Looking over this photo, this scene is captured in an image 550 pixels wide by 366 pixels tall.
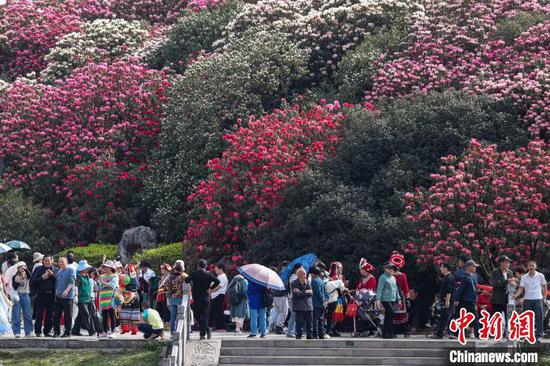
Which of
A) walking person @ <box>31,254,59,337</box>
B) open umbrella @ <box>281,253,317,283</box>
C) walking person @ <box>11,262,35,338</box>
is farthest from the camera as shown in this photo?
open umbrella @ <box>281,253,317,283</box>

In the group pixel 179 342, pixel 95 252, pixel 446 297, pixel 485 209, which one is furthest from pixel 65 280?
pixel 95 252

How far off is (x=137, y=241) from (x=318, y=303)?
1333 cm

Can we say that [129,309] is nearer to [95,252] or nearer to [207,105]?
[95,252]

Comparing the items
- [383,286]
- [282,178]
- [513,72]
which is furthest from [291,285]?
[513,72]

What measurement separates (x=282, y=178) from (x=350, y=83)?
7.40m

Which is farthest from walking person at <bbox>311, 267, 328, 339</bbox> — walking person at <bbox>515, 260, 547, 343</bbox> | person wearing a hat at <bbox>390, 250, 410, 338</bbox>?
walking person at <bbox>515, 260, 547, 343</bbox>

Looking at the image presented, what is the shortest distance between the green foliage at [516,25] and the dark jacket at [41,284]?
17672 mm

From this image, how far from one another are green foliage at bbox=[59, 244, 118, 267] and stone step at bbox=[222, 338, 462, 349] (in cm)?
1284

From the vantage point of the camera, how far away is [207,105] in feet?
137

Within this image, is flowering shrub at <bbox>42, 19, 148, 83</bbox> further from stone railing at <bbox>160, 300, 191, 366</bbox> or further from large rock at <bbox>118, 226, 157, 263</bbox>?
stone railing at <bbox>160, 300, 191, 366</bbox>

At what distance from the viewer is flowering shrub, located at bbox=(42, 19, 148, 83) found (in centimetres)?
5003

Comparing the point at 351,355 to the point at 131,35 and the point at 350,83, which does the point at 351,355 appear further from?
the point at 131,35

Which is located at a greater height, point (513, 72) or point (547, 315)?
point (513, 72)

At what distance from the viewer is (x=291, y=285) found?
90.2 feet
